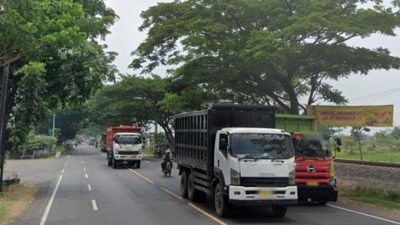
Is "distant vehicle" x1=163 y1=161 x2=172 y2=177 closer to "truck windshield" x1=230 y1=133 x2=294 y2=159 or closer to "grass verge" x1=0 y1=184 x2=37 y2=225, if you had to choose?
"grass verge" x1=0 y1=184 x2=37 y2=225

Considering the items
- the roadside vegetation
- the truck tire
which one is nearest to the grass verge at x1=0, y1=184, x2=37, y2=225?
the truck tire

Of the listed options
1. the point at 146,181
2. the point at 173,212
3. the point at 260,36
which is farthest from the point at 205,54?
the point at 173,212

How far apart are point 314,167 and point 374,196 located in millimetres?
4656

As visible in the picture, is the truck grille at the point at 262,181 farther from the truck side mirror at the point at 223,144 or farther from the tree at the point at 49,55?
the tree at the point at 49,55

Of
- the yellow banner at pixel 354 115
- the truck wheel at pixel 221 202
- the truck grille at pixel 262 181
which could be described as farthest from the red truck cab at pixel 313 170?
the yellow banner at pixel 354 115

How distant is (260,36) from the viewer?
869 inches

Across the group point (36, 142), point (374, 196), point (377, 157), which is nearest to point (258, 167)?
point (374, 196)

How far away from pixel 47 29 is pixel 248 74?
9.45 metres

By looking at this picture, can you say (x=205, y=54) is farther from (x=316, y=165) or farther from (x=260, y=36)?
(x=316, y=165)

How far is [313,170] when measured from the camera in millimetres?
18812

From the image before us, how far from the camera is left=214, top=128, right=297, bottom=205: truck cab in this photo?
14883 mm

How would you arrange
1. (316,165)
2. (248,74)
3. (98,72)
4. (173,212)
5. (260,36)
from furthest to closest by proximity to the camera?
(248,74) → (98,72) → (260,36) → (316,165) → (173,212)

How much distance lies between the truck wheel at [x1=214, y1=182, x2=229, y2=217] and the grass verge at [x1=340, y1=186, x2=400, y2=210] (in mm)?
6368

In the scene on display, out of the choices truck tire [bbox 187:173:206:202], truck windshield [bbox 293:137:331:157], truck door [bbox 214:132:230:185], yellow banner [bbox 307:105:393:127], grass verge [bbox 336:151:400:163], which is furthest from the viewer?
grass verge [bbox 336:151:400:163]
